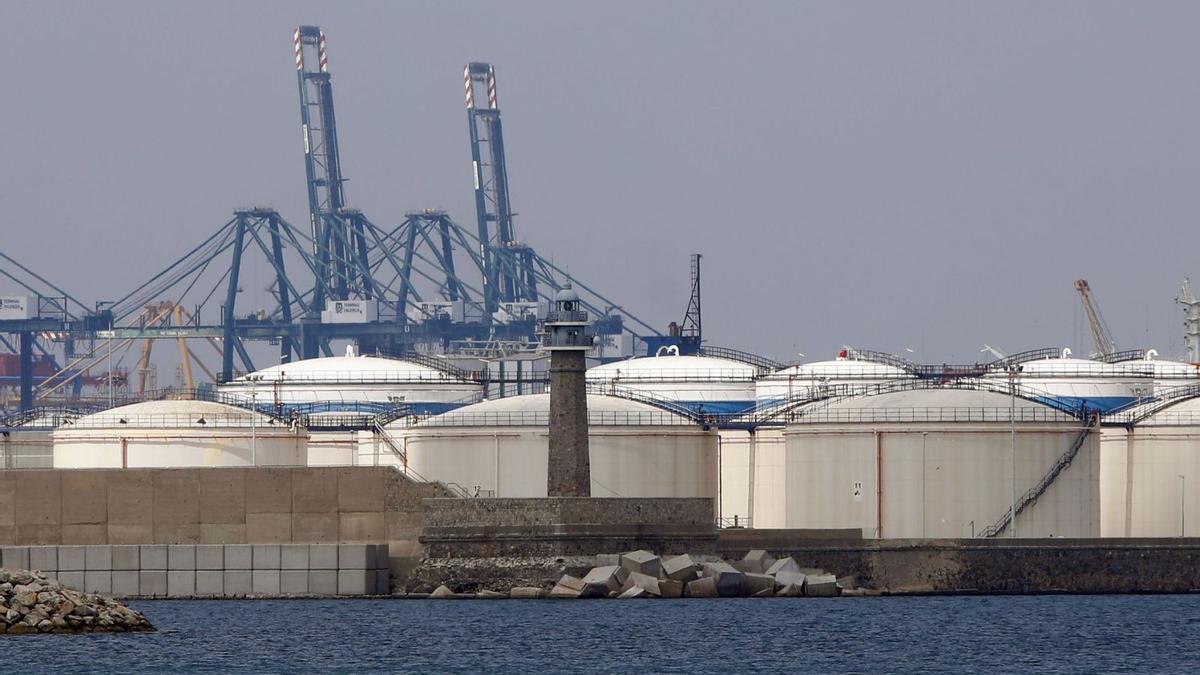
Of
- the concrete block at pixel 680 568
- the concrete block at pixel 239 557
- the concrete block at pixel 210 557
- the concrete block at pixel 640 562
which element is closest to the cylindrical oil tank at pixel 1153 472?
the concrete block at pixel 680 568

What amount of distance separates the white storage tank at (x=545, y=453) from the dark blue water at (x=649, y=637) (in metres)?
7.25

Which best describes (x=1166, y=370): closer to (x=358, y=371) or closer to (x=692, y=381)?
(x=692, y=381)

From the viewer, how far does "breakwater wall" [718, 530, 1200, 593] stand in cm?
8550

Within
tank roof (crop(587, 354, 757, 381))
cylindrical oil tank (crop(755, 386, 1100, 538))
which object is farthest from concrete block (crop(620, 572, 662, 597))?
tank roof (crop(587, 354, 757, 381))

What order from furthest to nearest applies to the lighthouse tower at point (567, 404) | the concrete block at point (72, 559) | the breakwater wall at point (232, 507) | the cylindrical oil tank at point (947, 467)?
the cylindrical oil tank at point (947, 467) < the breakwater wall at point (232, 507) < the concrete block at point (72, 559) < the lighthouse tower at point (567, 404)

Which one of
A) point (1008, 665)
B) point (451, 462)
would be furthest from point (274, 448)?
point (1008, 665)

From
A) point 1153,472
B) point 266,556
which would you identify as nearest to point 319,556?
point 266,556

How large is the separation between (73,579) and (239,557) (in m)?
4.59

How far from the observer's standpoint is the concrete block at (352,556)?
81.8 meters

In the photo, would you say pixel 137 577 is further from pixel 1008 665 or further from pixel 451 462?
pixel 1008 665

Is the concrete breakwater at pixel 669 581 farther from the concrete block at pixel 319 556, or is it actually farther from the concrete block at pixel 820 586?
the concrete block at pixel 319 556

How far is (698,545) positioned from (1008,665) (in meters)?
19.9

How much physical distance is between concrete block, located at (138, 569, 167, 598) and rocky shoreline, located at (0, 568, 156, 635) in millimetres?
10574

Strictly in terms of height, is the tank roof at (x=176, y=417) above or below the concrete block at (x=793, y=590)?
above
